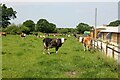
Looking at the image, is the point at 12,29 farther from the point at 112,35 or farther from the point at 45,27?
the point at 112,35

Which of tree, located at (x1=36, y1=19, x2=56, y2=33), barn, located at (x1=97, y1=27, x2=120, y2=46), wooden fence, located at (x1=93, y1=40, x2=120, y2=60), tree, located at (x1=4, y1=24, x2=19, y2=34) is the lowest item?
wooden fence, located at (x1=93, y1=40, x2=120, y2=60)

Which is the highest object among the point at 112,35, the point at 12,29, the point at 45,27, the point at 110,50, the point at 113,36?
the point at 45,27

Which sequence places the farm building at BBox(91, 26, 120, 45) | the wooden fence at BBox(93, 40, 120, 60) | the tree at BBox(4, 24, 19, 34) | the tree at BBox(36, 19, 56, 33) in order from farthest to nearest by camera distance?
the tree at BBox(36, 19, 56, 33)
the tree at BBox(4, 24, 19, 34)
the farm building at BBox(91, 26, 120, 45)
the wooden fence at BBox(93, 40, 120, 60)

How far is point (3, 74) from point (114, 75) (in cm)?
435

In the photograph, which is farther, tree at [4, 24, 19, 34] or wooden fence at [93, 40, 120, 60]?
tree at [4, 24, 19, 34]

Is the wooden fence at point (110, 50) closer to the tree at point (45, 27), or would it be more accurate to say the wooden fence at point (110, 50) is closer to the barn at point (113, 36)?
the barn at point (113, 36)

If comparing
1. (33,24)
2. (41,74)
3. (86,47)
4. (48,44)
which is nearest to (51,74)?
(41,74)

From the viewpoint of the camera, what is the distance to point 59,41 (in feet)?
68.8

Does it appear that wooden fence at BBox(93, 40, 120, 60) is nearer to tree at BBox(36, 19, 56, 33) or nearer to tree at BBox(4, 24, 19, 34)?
tree at BBox(4, 24, 19, 34)

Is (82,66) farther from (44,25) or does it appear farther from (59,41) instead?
(44,25)

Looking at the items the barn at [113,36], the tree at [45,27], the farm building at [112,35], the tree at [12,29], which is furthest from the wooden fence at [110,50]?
the tree at [45,27]

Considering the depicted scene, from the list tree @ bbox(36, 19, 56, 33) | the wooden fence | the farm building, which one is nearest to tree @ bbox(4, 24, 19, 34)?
the farm building

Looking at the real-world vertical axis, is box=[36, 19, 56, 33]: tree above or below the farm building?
above

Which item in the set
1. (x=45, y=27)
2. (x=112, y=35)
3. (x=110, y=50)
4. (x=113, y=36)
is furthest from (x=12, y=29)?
(x=110, y=50)
